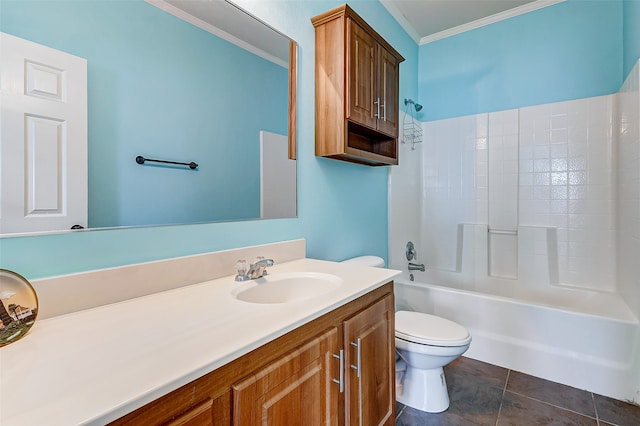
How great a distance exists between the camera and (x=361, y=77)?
5.40 ft

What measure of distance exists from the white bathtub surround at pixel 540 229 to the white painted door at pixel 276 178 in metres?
1.21

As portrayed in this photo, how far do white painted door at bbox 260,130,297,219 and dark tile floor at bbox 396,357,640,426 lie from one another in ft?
4.12

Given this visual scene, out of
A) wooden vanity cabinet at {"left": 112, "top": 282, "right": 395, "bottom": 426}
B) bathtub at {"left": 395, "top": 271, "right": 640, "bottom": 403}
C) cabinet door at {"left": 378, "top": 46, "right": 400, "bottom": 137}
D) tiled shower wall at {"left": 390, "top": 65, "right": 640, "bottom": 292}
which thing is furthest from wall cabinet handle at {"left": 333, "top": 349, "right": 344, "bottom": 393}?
tiled shower wall at {"left": 390, "top": 65, "right": 640, "bottom": 292}

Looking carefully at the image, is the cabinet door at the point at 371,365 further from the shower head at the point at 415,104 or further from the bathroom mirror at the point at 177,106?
the shower head at the point at 415,104

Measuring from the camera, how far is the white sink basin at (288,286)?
1122 mm

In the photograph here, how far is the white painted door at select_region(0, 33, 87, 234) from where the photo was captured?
720 millimetres

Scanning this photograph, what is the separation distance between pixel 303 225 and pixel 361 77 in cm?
87

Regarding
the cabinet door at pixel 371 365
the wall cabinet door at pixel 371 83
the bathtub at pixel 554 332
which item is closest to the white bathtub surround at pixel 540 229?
the bathtub at pixel 554 332

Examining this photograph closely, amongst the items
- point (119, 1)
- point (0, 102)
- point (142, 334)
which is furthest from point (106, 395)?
point (119, 1)

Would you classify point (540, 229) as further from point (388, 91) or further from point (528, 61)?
point (388, 91)

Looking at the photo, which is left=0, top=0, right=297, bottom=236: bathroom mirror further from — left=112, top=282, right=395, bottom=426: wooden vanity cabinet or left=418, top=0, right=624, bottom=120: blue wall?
left=418, top=0, right=624, bottom=120: blue wall

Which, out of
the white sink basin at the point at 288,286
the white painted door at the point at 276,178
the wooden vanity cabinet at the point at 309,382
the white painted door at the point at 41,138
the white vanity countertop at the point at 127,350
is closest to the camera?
the white vanity countertop at the point at 127,350

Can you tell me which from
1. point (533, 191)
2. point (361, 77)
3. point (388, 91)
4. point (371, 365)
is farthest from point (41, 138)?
point (533, 191)

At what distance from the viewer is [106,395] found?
0.46 m
